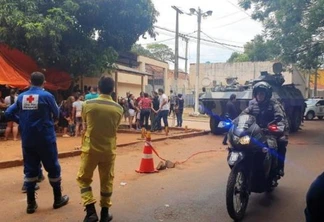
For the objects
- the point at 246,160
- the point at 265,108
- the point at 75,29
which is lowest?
the point at 246,160

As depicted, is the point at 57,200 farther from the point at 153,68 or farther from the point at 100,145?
the point at 153,68

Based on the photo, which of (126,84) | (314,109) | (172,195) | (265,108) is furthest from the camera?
(314,109)

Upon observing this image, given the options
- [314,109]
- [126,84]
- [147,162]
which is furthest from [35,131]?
[314,109]

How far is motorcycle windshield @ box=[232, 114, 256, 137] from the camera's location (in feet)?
15.9

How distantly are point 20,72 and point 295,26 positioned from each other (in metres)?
10.1

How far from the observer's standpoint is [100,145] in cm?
444

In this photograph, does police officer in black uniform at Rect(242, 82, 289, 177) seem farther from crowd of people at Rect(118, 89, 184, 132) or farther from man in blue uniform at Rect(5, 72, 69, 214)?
crowd of people at Rect(118, 89, 184, 132)

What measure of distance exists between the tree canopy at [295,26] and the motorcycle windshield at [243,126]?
30.2 feet

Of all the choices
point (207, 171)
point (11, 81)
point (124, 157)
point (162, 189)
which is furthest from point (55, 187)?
point (11, 81)

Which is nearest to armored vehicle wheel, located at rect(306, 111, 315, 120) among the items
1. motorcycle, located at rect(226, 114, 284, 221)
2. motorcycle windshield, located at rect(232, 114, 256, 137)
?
motorcycle, located at rect(226, 114, 284, 221)

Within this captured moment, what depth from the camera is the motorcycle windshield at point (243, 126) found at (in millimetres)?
4855

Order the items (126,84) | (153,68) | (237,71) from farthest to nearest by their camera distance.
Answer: (237,71) < (153,68) < (126,84)

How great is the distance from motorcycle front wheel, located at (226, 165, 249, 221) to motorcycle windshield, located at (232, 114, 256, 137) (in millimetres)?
439

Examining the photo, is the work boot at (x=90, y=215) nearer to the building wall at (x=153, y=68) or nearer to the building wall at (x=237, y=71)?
the building wall at (x=153, y=68)
